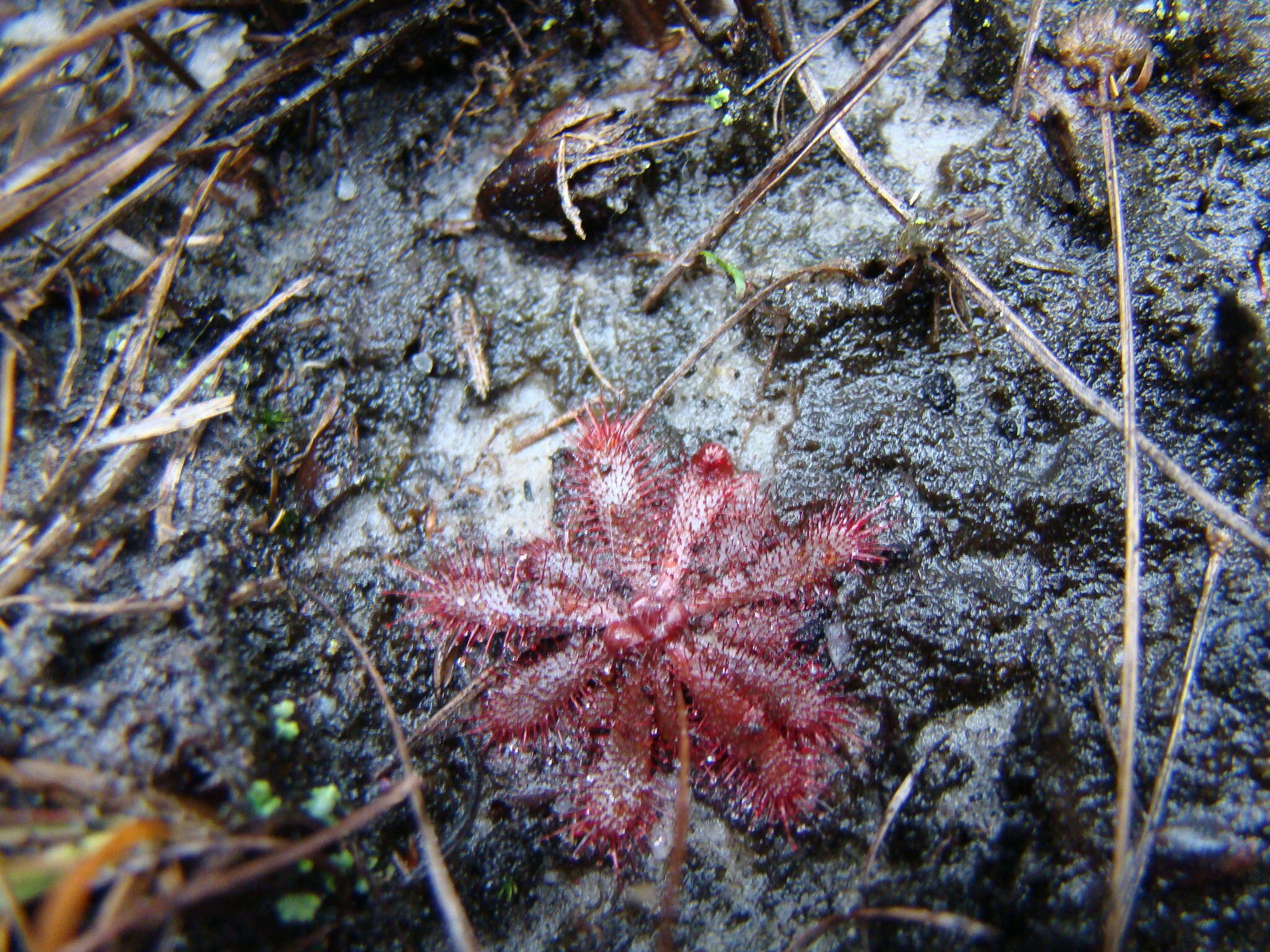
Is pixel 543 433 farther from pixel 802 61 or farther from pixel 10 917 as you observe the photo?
pixel 10 917

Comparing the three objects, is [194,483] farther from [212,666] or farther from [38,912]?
[38,912]

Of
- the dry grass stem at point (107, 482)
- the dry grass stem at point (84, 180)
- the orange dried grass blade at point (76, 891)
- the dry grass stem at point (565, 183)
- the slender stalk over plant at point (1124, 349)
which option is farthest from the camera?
the dry grass stem at point (565, 183)

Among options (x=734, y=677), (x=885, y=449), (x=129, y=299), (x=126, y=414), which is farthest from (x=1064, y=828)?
(x=129, y=299)

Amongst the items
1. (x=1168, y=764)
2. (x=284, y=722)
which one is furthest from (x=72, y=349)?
(x=1168, y=764)

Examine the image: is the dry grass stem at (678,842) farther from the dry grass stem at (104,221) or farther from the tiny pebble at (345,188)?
the dry grass stem at (104,221)

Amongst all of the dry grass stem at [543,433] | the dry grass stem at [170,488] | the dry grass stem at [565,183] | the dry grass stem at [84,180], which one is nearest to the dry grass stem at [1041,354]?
the dry grass stem at [565,183]

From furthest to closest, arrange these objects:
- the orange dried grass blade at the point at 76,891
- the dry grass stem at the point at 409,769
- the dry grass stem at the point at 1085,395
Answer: the dry grass stem at the point at 1085,395
the dry grass stem at the point at 409,769
the orange dried grass blade at the point at 76,891
